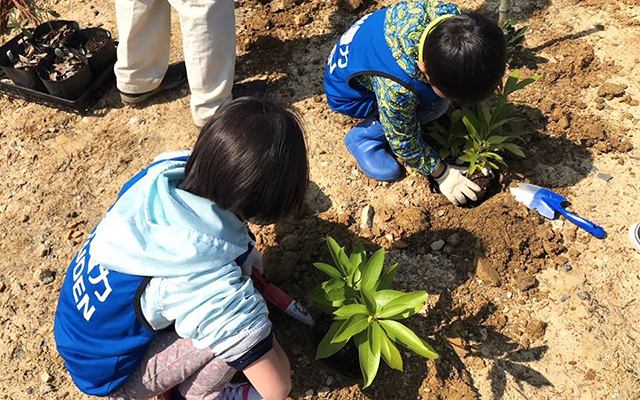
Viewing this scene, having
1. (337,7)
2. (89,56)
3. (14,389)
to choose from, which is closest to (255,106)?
(14,389)

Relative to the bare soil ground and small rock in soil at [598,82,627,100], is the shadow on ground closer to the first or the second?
the bare soil ground

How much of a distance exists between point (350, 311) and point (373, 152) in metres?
1.04

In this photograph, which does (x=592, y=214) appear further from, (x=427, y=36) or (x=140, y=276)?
(x=140, y=276)

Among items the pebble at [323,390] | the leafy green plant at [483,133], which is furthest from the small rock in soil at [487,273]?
the pebble at [323,390]

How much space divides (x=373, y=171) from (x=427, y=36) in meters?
0.76

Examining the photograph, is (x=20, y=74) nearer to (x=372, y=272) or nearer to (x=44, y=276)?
(x=44, y=276)

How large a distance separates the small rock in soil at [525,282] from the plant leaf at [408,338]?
2.23ft

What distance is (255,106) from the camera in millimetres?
1587

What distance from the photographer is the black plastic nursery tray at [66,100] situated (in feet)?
10.2

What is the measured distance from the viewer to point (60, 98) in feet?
10.1

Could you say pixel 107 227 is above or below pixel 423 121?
above

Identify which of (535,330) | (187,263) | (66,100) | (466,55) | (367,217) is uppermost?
(466,55)

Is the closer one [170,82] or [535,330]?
[535,330]

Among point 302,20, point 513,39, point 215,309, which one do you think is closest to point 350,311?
point 215,309
